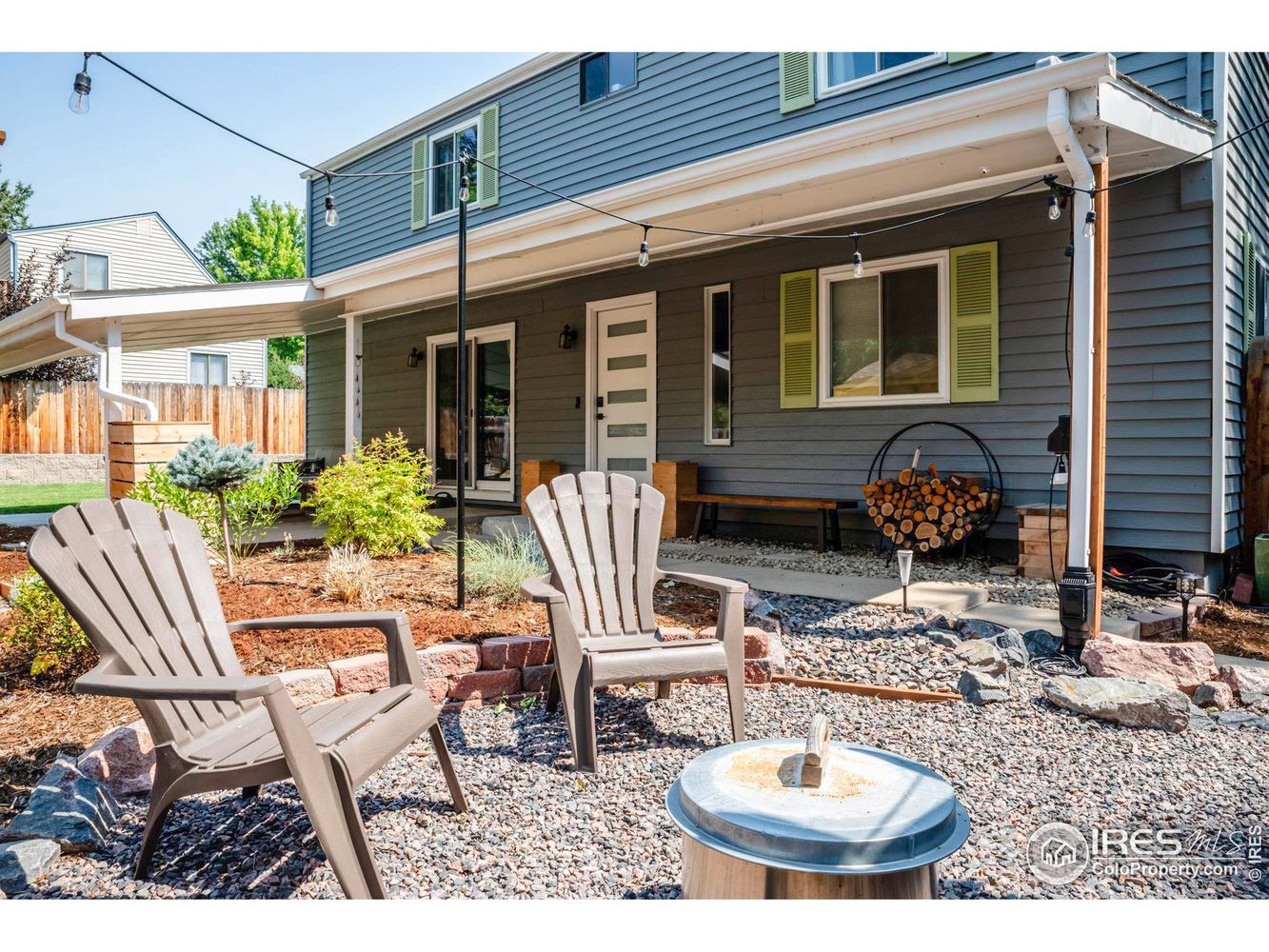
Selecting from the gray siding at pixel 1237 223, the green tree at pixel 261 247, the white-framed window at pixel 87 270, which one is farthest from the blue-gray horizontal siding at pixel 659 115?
the green tree at pixel 261 247

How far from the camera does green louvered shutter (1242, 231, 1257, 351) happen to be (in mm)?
5516

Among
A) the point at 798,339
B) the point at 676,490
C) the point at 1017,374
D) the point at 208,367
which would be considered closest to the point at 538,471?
the point at 676,490

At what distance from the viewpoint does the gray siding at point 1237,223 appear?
5.01 m

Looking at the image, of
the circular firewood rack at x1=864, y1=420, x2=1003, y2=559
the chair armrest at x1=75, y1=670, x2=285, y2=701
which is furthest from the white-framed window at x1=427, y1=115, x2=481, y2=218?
the chair armrest at x1=75, y1=670, x2=285, y2=701

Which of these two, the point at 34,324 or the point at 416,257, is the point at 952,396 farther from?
the point at 34,324

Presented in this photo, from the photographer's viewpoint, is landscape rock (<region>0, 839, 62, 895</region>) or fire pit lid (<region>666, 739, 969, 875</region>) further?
landscape rock (<region>0, 839, 62, 895</region>)

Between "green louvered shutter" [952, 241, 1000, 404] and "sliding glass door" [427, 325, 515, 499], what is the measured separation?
4.86 metres

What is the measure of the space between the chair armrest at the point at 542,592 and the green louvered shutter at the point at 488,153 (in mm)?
7440

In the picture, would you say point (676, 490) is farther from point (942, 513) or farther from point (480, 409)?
point (480, 409)

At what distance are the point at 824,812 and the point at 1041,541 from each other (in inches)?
170

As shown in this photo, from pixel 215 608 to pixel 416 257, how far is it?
4778 millimetres

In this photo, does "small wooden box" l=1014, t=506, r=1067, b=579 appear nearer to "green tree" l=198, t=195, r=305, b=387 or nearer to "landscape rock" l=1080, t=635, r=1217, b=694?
"landscape rock" l=1080, t=635, r=1217, b=694

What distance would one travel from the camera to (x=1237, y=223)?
17.4ft
